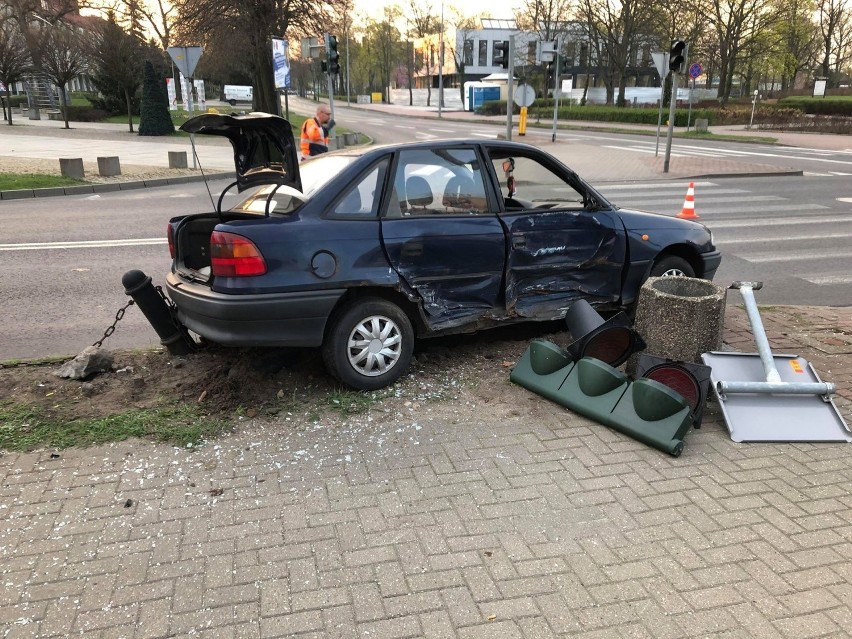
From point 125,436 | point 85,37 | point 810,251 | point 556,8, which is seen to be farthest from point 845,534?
point 556,8

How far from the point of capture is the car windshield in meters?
4.24

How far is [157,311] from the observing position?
187 inches

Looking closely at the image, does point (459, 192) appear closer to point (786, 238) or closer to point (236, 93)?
point (786, 238)

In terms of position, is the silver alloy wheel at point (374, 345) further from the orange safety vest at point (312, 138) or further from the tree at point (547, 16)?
the tree at point (547, 16)

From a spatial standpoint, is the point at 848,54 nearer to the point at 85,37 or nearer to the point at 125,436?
the point at 85,37

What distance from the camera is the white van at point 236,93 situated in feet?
211

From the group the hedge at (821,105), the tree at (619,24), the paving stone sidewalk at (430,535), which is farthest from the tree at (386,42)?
the paving stone sidewalk at (430,535)

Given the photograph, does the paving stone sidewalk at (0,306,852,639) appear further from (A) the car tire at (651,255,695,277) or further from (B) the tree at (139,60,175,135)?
(B) the tree at (139,60,175,135)

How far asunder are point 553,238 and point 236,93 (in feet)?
219

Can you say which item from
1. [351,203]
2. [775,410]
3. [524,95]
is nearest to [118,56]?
[524,95]

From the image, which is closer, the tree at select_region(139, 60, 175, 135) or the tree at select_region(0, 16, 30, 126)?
the tree at select_region(139, 60, 175, 135)

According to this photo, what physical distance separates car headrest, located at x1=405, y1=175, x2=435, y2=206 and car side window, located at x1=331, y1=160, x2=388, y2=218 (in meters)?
0.20

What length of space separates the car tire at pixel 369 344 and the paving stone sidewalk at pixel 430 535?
1.33 ft

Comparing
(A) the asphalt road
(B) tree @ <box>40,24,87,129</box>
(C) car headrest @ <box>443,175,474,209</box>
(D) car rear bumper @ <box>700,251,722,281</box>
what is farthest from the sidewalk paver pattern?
(B) tree @ <box>40,24,87,129</box>
